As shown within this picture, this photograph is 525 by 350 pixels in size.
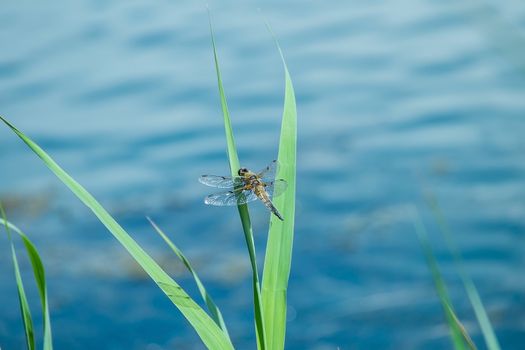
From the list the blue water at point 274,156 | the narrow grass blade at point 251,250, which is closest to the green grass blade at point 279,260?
the narrow grass blade at point 251,250

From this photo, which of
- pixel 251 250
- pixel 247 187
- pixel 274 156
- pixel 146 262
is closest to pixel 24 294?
pixel 146 262

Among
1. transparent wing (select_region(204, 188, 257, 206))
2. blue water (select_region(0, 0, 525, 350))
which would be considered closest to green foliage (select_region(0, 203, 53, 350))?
transparent wing (select_region(204, 188, 257, 206))

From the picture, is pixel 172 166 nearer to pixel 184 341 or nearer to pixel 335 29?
pixel 184 341

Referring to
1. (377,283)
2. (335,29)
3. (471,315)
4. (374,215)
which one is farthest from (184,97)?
(471,315)

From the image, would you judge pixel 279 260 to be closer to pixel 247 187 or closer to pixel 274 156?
pixel 247 187

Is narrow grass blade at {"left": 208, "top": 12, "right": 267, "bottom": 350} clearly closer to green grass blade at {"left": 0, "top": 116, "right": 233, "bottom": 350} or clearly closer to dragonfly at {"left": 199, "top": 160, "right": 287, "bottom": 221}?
green grass blade at {"left": 0, "top": 116, "right": 233, "bottom": 350}

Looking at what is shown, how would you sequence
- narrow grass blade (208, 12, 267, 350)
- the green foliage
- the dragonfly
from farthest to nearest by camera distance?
the dragonfly → the green foliage → narrow grass blade (208, 12, 267, 350)
